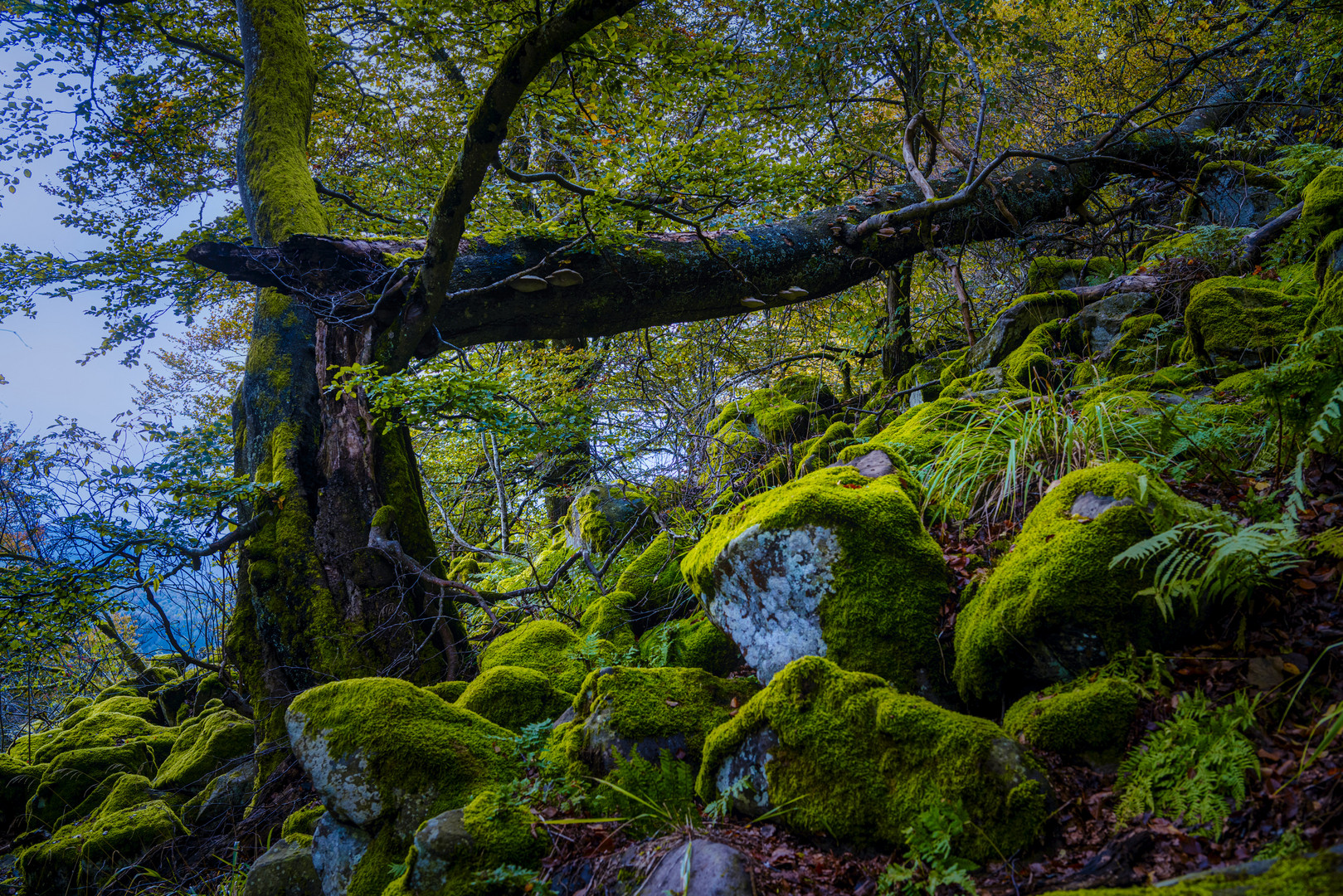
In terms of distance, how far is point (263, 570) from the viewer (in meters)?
4.96

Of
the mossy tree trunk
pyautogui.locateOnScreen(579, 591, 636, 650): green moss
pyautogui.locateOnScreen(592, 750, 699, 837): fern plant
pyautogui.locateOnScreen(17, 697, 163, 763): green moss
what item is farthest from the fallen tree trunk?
pyautogui.locateOnScreen(17, 697, 163, 763): green moss

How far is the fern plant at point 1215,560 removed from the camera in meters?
1.98

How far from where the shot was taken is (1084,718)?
87.3 inches

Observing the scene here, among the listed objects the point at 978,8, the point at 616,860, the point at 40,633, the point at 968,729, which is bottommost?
the point at 616,860

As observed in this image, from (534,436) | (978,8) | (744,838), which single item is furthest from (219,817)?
(978,8)

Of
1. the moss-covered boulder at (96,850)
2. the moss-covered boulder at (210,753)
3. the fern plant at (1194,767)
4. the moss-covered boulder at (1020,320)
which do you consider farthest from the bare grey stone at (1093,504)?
the moss-covered boulder at (96,850)

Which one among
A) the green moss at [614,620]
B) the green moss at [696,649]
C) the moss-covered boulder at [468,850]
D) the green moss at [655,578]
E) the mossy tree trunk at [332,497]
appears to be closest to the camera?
the moss-covered boulder at [468,850]

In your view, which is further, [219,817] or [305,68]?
[305,68]

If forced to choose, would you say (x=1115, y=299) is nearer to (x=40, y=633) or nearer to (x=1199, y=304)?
(x=1199, y=304)

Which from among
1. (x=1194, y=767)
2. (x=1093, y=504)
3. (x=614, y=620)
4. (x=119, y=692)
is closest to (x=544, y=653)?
(x=614, y=620)

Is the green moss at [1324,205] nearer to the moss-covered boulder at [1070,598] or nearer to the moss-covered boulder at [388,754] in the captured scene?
the moss-covered boulder at [1070,598]

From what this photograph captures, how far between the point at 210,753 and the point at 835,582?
20.1ft

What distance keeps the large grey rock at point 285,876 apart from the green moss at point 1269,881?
3531mm

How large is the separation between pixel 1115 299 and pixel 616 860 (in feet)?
19.3
